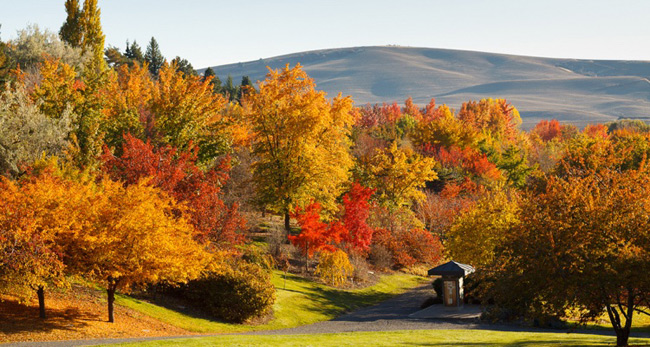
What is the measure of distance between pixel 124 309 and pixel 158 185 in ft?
22.4

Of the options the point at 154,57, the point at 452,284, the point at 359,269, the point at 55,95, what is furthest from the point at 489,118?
the point at 55,95

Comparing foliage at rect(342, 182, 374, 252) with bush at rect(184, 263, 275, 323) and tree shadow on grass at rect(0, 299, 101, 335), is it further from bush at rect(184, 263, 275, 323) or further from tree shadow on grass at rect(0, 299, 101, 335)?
tree shadow on grass at rect(0, 299, 101, 335)

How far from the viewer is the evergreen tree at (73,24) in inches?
3027

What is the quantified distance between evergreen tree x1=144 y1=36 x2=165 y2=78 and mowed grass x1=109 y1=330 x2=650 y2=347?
95.6m

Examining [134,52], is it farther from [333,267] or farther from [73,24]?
[333,267]

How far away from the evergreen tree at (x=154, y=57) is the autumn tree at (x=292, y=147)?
71132mm

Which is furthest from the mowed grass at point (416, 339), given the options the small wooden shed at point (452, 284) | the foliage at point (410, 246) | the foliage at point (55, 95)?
the foliage at point (55, 95)

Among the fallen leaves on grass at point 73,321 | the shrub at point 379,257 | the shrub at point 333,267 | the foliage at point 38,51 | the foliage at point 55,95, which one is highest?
the foliage at point 38,51

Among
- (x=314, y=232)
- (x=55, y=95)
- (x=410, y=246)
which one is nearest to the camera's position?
(x=55, y=95)

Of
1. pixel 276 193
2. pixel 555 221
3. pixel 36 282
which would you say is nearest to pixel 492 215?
pixel 276 193

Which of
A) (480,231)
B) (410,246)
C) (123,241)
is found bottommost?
(410,246)

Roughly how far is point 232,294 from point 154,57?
92.9 meters

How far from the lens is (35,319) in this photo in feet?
88.0

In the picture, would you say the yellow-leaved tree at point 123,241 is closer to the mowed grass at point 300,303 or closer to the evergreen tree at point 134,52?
the mowed grass at point 300,303
